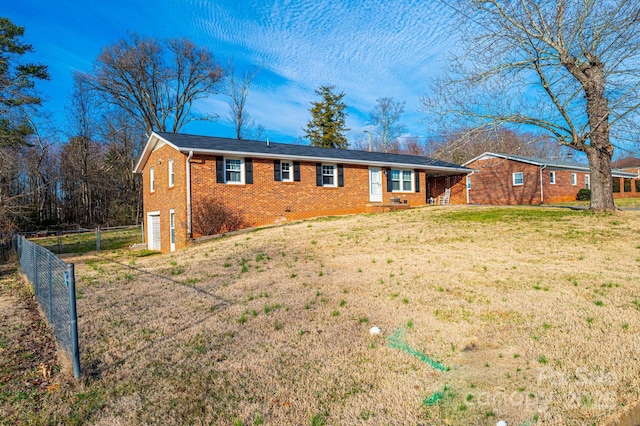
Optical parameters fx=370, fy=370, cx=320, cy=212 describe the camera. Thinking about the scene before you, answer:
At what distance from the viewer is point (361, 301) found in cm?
609

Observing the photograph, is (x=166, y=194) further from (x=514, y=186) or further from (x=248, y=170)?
(x=514, y=186)

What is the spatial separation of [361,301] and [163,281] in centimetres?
493

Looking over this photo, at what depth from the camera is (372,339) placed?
463cm

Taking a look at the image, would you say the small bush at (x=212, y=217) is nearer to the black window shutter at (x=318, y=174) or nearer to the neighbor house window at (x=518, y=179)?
the black window shutter at (x=318, y=174)

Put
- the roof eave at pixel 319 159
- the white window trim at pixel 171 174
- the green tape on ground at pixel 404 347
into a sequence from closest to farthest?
the green tape on ground at pixel 404 347, the roof eave at pixel 319 159, the white window trim at pixel 171 174

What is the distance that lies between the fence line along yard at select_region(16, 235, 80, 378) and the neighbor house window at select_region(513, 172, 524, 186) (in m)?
27.7

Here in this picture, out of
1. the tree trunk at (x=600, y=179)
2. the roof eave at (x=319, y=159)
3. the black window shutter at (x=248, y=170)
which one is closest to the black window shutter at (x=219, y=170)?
the roof eave at (x=319, y=159)

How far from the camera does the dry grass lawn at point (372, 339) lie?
10.4 ft

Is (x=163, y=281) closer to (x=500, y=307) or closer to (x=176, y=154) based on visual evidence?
(x=500, y=307)

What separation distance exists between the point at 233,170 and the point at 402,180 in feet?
34.2

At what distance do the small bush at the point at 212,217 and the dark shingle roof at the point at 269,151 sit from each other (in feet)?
7.16

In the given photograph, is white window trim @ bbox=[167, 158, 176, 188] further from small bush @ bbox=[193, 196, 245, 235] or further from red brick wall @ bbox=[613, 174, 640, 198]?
red brick wall @ bbox=[613, 174, 640, 198]

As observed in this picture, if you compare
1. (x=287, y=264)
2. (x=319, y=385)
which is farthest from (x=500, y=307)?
(x=287, y=264)

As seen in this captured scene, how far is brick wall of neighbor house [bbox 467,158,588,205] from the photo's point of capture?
Answer: 25.6 m
